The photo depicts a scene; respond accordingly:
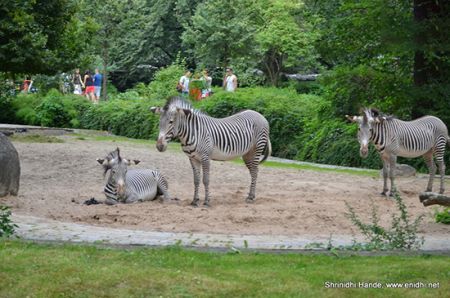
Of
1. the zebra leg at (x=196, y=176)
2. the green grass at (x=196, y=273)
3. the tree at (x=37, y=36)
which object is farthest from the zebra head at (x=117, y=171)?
the tree at (x=37, y=36)

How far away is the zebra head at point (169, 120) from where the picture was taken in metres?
15.4

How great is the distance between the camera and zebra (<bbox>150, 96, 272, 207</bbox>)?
1559 centimetres

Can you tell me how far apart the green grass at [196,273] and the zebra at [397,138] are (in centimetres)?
814

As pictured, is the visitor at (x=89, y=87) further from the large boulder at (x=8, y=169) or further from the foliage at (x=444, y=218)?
the foliage at (x=444, y=218)

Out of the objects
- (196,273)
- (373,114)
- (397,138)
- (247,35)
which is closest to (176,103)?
(373,114)

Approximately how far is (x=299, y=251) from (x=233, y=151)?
21.1ft

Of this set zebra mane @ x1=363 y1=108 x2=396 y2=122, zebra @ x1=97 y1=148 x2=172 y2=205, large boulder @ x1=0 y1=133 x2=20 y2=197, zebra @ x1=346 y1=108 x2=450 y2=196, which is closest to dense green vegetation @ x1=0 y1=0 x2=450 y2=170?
zebra @ x1=346 y1=108 x2=450 y2=196

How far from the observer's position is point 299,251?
33.0 feet

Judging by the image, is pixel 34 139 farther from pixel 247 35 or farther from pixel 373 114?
pixel 247 35

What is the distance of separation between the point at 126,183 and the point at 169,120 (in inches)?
55.8

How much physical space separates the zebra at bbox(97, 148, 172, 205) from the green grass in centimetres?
550

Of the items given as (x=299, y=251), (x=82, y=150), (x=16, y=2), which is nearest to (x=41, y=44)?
(x=16, y=2)

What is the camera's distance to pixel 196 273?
343 inches

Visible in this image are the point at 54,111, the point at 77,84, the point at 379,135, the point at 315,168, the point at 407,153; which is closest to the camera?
the point at 379,135
